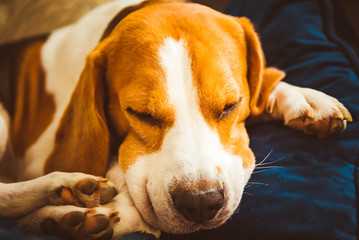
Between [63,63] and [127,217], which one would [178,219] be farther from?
[63,63]

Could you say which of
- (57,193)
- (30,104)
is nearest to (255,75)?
(57,193)

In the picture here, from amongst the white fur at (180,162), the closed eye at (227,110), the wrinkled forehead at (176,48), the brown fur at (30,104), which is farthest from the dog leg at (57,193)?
the brown fur at (30,104)

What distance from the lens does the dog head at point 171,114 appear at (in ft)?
3.85

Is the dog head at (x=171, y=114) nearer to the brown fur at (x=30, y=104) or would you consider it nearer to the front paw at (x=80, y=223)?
the front paw at (x=80, y=223)

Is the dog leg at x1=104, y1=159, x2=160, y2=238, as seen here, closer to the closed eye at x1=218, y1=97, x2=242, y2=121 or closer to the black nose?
the black nose

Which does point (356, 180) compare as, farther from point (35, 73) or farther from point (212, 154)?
point (35, 73)

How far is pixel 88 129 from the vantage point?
146 cm

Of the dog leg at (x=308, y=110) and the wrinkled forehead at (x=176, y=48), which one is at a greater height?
the wrinkled forehead at (x=176, y=48)

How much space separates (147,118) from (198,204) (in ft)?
1.42

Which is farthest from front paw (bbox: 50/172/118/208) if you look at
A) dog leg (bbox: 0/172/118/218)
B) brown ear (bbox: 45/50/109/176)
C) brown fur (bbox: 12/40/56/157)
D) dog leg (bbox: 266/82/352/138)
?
dog leg (bbox: 266/82/352/138)

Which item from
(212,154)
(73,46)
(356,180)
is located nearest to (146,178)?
(212,154)

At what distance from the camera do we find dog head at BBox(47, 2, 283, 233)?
3.85 ft

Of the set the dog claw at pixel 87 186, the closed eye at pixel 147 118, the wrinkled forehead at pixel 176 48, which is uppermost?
the wrinkled forehead at pixel 176 48

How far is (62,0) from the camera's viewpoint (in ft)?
9.43
